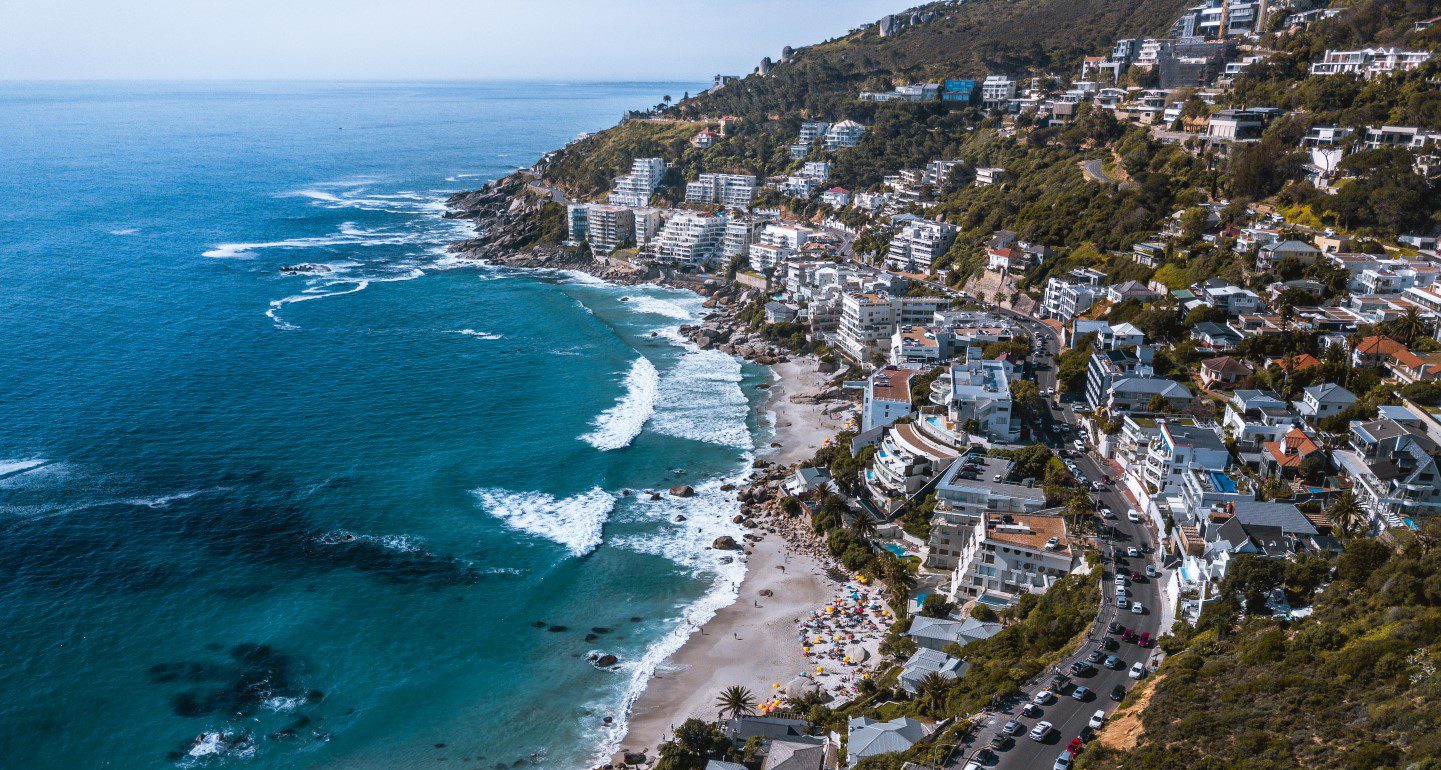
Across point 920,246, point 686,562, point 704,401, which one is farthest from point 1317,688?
point 920,246

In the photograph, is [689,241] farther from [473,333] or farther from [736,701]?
[736,701]

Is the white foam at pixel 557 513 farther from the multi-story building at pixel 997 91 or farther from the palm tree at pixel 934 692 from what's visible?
the multi-story building at pixel 997 91

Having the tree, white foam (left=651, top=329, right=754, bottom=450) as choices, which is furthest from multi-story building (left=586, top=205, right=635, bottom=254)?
the tree

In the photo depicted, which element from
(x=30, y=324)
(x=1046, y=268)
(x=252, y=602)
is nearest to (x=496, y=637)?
(x=252, y=602)

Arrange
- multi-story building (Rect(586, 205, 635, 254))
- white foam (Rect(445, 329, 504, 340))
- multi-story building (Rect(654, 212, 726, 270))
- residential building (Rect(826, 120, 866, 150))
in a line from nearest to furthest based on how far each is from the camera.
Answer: white foam (Rect(445, 329, 504, 340)) < multi-story building (Rect(654, 212, 726, 270)) < multi-story building (Rect(586, 205, 635, 254)) < residential building (Rect(826, 120, 866, 150))

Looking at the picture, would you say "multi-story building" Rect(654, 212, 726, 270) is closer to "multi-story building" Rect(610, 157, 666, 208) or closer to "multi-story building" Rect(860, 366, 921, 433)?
"multi-story building" Rect(610, 157, 666, 208)

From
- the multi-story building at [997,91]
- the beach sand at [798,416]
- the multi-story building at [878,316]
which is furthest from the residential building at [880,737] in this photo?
the multi-story building at [997,91]

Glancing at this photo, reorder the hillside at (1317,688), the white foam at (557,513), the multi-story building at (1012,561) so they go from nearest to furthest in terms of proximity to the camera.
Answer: the hillside at (1317,688) < the multi-story building at (1012,561) < the white foam at (557,513)
